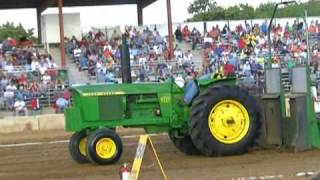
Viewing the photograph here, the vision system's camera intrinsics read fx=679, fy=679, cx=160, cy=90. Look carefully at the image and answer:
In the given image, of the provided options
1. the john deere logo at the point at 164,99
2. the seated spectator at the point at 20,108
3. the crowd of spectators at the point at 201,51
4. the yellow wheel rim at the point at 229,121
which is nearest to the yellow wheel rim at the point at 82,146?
the john deere logo at the point at 164,99

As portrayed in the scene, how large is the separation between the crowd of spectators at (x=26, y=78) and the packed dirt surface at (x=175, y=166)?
986 centimetres

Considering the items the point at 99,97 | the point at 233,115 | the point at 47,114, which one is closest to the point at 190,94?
the point at 233,115

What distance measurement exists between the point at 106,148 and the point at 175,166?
3.76 ft

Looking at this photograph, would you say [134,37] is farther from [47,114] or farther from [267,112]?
[267,112]

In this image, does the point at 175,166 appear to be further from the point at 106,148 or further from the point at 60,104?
the point at 60,104

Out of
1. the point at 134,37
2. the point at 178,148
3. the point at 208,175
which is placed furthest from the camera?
the point at 134,37

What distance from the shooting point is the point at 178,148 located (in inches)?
456

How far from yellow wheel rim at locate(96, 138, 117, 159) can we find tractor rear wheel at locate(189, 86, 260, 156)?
1.23 meters

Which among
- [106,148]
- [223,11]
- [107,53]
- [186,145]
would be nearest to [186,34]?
[107,53]

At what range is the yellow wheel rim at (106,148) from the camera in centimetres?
1025

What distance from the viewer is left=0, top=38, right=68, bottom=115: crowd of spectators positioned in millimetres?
22719

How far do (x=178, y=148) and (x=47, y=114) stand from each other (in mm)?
11237

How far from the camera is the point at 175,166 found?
9898 millimetres

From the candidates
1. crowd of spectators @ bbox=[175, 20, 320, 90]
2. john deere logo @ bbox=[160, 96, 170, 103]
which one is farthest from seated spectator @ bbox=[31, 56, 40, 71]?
john deere logo @ bbox=[160, 96, 170, 103]
